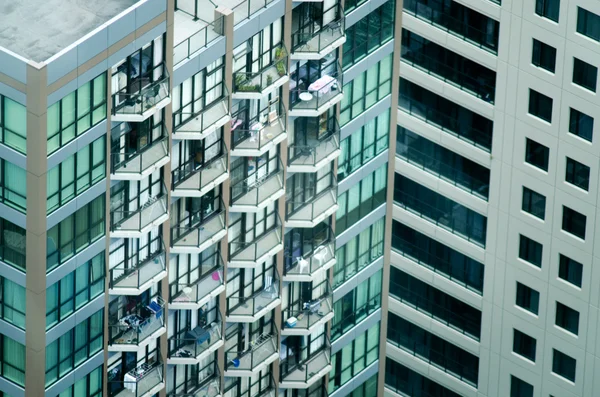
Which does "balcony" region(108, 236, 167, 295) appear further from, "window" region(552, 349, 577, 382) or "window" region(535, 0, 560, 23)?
"window" region(552, 349, 577, 382)

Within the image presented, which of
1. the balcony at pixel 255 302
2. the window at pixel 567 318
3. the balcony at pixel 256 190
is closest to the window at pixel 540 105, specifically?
the window at pixel 567 318

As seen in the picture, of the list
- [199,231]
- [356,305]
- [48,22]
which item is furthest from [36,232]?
[356,305]

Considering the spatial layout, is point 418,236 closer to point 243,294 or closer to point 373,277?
point 373,277

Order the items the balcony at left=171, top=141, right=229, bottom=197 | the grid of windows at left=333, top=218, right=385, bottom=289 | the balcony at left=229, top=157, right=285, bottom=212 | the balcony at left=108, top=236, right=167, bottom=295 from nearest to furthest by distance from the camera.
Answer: the balcony at left=108, top=236, right=167, bottom=295, the balcony at left=171, top=141, right=229, bottom=197, the balcony at left=229, top=157, right=285, bottom=212, the grid of windows at left=333, top=218, right=385, bottom=289

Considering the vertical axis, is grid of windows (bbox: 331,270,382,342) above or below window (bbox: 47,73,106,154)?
below

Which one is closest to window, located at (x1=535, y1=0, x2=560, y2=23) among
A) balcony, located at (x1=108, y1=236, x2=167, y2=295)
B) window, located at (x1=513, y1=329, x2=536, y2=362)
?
window, located at (x1=513, y1=329, x2=536, y2=362)

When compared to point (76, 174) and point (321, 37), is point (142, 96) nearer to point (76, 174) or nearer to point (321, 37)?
point (76, 174)
